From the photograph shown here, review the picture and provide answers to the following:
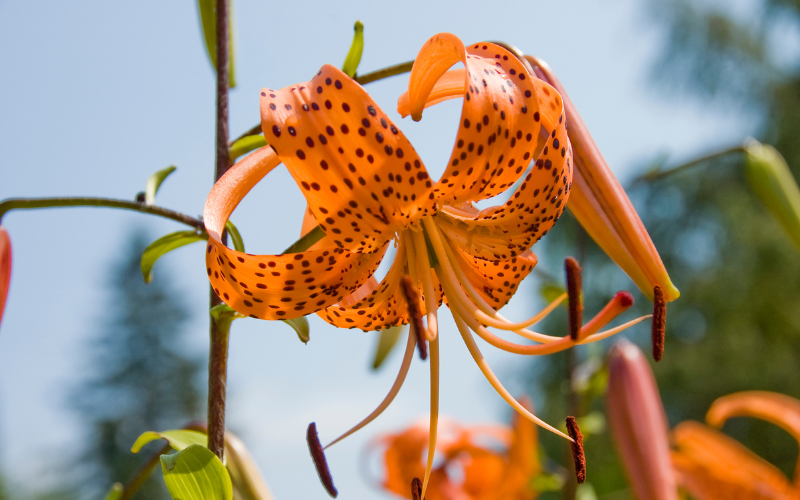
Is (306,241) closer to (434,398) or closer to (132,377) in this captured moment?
(434,398)

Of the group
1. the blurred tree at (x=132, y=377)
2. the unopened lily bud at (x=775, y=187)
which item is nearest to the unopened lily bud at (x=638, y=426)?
the unopened lily bud at (x=775, y=187)

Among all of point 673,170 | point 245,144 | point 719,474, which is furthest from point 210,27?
point 719,474

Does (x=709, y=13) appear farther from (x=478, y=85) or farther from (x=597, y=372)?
(x=478, y=85)

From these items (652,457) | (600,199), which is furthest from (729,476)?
(600,199)

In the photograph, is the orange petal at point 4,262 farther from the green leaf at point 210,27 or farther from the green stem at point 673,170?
the green stem at point 673,170

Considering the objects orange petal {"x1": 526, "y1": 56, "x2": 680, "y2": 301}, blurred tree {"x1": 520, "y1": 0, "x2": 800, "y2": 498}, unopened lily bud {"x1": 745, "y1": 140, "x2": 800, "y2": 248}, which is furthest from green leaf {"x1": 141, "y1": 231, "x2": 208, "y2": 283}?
blurred tree {"x1": 520, "y1": 0, "x2": 800, "y2": 498}
